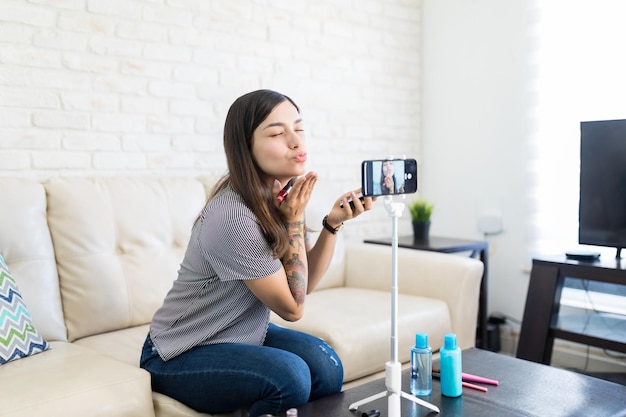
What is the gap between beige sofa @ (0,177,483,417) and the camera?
1.56 metres

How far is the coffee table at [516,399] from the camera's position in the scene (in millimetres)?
1284

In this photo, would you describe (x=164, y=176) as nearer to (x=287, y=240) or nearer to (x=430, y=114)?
(x=287, y=240)

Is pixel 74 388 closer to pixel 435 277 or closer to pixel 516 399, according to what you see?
pixel 516 399

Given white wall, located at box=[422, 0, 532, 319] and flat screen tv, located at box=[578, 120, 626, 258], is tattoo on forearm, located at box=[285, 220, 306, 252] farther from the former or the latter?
white wall, located at box=[422, 0, 532, 319]

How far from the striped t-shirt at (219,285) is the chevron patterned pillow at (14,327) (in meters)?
0.32

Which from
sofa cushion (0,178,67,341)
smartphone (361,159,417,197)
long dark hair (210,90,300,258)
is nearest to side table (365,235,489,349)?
long dark hair (210,90,300,258)

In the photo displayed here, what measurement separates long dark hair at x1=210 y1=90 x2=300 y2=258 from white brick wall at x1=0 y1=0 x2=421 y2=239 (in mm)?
931

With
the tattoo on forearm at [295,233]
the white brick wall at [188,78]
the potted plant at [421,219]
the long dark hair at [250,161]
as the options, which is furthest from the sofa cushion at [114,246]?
the potted plant at [421,219]

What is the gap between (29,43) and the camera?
6.98 feet

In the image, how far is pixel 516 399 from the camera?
134cm

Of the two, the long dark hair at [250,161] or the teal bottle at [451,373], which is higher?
the long dark hair at [250,161]

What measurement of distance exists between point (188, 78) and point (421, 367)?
5.27 ft

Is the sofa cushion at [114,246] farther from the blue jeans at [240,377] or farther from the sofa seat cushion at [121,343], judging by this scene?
the blue jeans at [240,377]

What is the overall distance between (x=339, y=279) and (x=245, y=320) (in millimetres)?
1161
